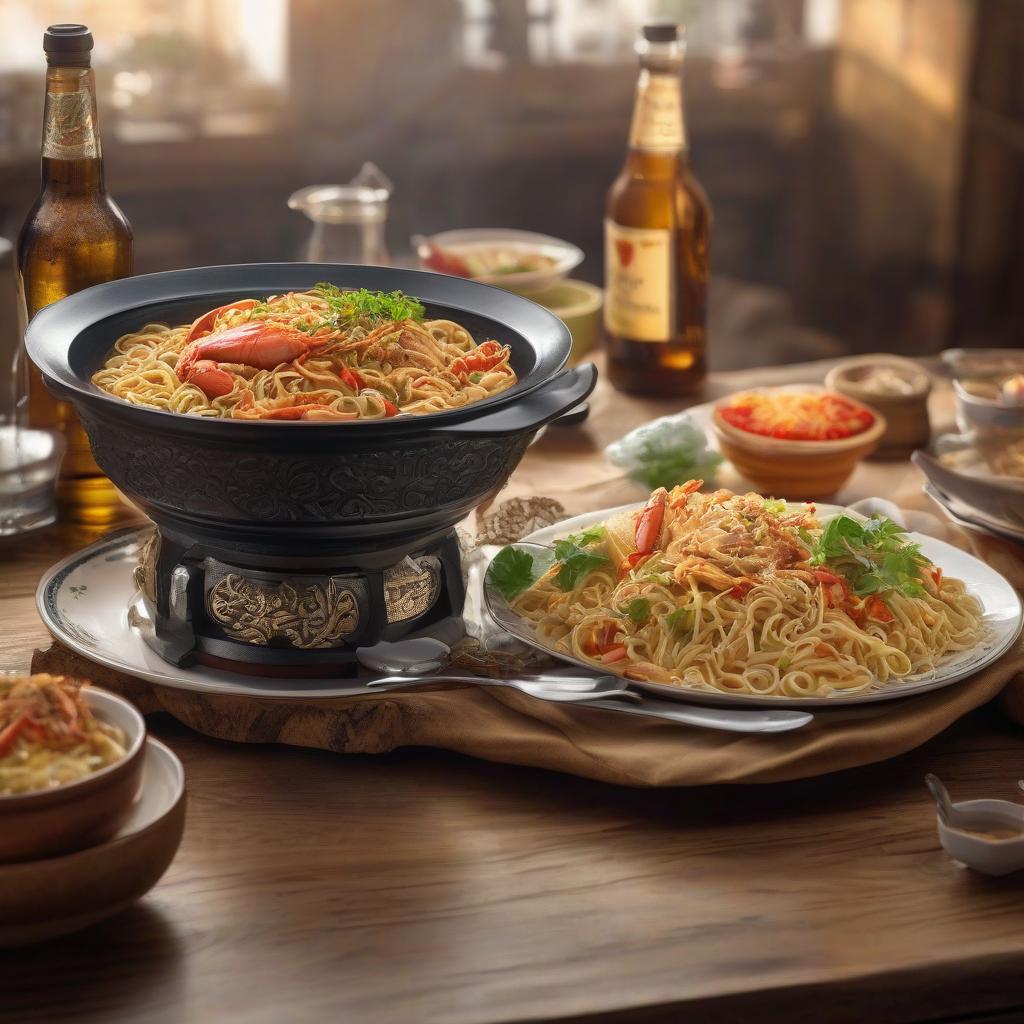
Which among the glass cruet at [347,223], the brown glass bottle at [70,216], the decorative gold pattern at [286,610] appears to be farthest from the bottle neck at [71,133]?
the decorative gold pattern at [286,610]

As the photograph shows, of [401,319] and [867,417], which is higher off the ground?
[401,319]

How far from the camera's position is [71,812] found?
1185 millimetres

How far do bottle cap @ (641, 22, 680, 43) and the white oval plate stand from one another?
0.97m

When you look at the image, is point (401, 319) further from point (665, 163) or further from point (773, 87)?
point (773, 87)

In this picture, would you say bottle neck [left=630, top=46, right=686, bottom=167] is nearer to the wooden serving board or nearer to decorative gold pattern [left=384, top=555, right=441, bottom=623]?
decorative gold pattern [left=384, top=555, right=441, bottom=623]

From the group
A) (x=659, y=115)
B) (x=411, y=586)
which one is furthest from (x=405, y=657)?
(x=659, y=115)

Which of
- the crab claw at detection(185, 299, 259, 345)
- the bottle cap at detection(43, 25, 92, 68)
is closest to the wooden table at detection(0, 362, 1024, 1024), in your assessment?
the crab claw at detection(185, 299, 259, 345)

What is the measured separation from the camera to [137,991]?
1206 millimetres

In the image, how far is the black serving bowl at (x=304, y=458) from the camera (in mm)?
1429

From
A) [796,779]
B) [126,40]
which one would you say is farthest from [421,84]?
[796,779]

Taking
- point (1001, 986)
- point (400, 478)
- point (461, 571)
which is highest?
point (400, 478)

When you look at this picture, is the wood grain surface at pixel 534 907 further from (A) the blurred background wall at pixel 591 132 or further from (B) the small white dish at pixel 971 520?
(A) the blurred background wall at pixel 591 132

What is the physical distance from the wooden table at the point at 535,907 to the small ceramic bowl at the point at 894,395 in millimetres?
965

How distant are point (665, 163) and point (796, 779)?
4.67ft
